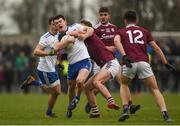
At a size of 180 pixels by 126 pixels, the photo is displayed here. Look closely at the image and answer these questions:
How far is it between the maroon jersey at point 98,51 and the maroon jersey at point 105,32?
76.0 inches

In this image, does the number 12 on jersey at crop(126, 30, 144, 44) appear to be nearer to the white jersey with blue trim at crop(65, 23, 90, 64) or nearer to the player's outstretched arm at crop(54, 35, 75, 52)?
the player's outstretched arm at crop(54, 35, 75, 52)

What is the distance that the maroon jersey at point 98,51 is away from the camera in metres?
18.5

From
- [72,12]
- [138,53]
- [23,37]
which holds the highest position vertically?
[72,12]

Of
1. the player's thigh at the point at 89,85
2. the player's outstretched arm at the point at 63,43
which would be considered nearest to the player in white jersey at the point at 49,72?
the player's thigh at the point at 89,85

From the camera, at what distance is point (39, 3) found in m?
43.0

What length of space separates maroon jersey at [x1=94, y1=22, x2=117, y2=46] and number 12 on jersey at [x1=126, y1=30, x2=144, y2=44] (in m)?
3.57

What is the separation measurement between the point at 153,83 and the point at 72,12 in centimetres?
6386

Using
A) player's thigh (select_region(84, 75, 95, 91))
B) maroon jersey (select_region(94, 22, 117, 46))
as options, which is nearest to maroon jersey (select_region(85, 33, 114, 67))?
player's thigh (select_region(84, 75, 95, 91))

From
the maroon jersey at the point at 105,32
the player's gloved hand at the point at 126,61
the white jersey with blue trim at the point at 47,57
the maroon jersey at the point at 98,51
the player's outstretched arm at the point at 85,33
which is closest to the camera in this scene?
the player's gloved hand at the point at 126,61

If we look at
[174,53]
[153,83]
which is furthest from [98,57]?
[174,53]

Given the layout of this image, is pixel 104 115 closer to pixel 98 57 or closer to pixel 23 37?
pixel 98 57

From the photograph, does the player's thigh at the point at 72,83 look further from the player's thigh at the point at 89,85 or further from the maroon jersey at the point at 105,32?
the maroon jersey at the point at 105,32

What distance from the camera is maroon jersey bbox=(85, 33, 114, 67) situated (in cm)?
1850

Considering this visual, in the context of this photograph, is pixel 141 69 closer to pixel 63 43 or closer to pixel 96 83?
pixel 96 83
